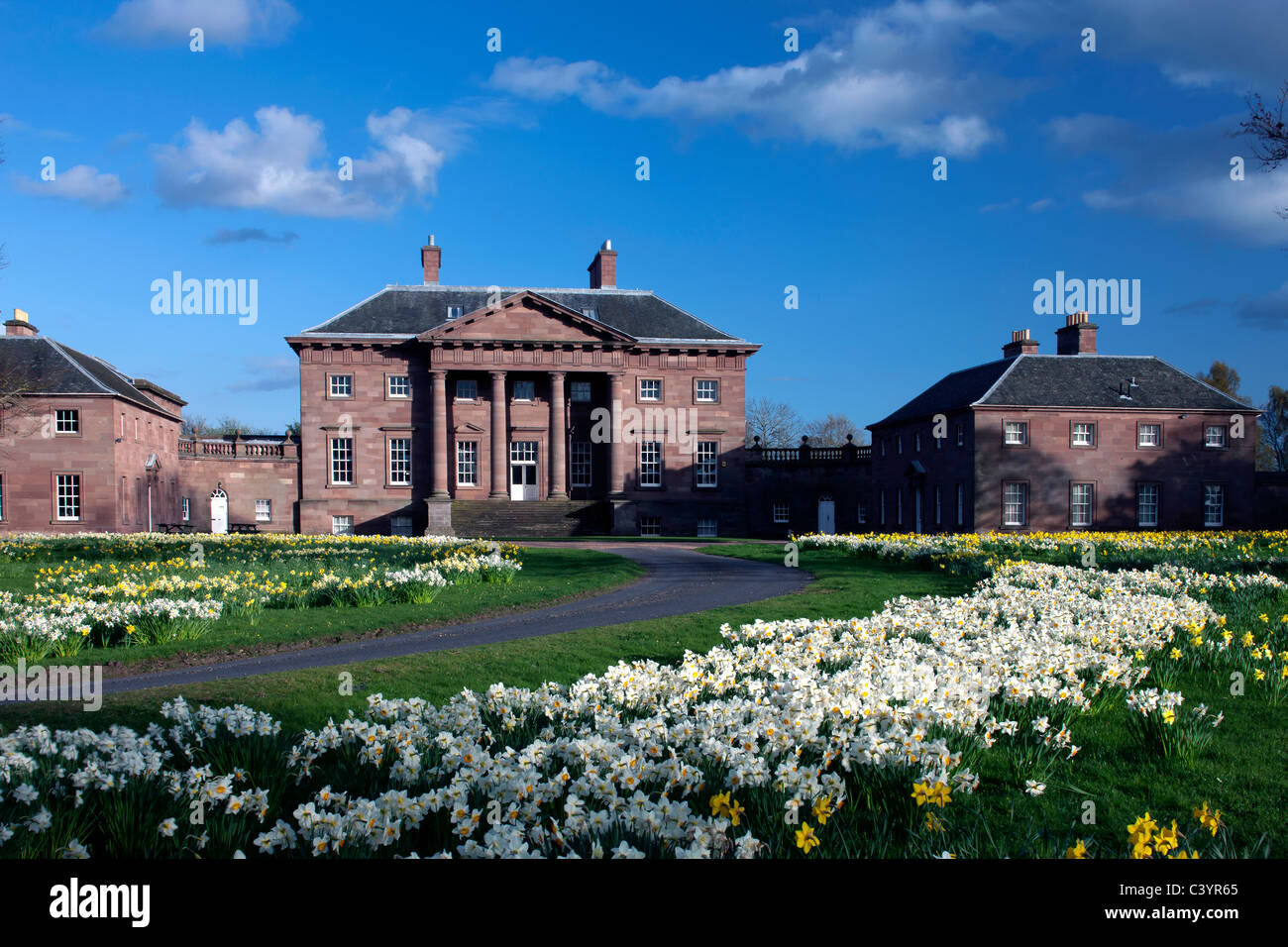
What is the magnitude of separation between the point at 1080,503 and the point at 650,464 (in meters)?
23.0

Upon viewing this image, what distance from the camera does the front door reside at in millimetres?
49156

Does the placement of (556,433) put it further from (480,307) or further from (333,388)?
(333,388)

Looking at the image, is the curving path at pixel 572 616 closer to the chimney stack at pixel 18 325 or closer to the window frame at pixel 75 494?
the window frame at pixel 75 494

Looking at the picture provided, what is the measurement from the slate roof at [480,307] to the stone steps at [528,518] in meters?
10.8

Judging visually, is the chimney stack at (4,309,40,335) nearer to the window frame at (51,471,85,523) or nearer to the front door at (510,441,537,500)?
the window frame at (51,471,85,523)

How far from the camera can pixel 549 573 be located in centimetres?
2117

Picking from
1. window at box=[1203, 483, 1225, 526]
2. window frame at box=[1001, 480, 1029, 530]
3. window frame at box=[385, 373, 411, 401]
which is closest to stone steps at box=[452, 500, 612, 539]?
window frame at box=[385, 373, 411, 401]

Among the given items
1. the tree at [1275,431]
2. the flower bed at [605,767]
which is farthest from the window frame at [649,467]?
the tree at [1275,431]

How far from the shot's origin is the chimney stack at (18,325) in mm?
45594

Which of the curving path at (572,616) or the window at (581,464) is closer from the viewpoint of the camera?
the curving path at (572,616)

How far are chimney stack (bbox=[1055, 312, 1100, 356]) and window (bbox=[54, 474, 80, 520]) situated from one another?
53.8 metres

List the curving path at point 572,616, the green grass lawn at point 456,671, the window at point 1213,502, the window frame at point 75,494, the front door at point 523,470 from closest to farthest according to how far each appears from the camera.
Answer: the green grass lawn at point 456,671 → the curving path at point 572,616 → the window frame at point 75,494 → the window at point 1213,502 → the front door at point 523,470

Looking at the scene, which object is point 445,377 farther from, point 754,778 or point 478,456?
point 754,778
